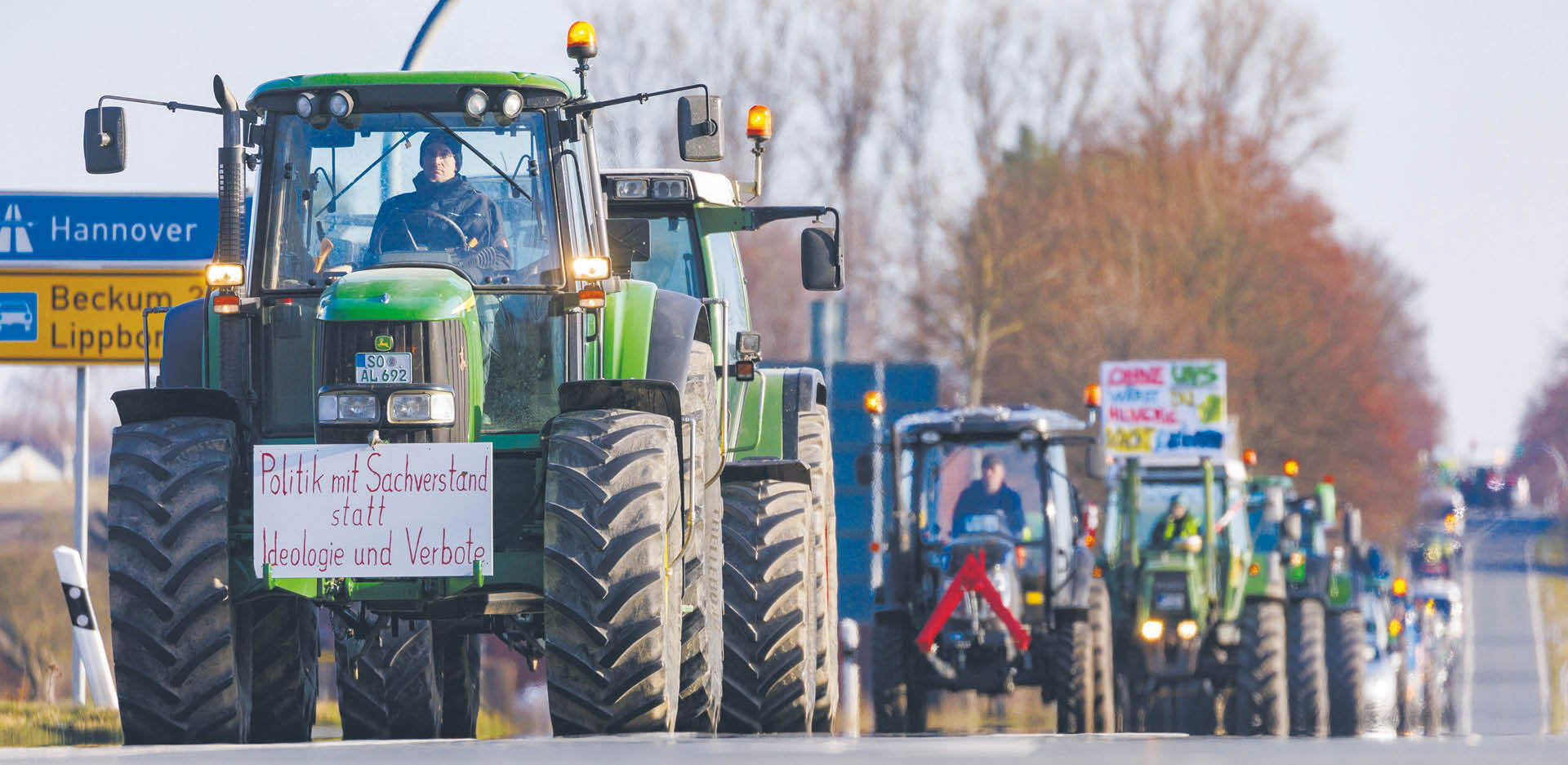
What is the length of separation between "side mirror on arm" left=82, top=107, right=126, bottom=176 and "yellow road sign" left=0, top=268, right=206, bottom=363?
616 cm

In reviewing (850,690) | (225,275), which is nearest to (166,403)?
(225,275)

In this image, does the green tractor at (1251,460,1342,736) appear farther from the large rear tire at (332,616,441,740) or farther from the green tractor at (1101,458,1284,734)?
the large rear tire at (332,616,441,740)

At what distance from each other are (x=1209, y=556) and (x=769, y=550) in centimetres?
1105

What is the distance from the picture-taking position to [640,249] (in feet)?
41.2

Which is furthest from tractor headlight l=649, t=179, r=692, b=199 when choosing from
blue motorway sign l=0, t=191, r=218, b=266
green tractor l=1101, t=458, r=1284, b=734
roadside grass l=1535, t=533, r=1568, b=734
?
roadside grass l=1535, t=533, r=1568, b=734

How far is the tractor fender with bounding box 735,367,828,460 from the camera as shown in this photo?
42.2ft

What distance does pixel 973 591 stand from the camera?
18094 mm

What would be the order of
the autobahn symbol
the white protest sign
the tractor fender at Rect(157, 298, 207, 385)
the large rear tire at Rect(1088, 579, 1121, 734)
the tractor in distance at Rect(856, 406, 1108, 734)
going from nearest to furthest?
the tractor fender at Rect(157, 298, 207, 385) < the autobahn symbol < the tractor in distance at Rect(856, 406, 1108, 734) < the large rear tire at Rect(1088, 579, 1121, 734) < the white protest sign

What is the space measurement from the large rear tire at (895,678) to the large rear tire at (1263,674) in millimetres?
3510

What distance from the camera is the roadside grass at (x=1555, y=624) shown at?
169ft

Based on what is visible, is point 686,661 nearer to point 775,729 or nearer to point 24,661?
point 775,729

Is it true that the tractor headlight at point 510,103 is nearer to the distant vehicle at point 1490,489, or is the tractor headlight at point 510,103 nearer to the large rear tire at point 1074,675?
the large rear tire at point 1074,675

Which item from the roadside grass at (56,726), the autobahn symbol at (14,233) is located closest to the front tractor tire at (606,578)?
the roadside grass at (56,726)

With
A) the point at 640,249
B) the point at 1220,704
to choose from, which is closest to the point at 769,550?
the point at 640,249
